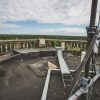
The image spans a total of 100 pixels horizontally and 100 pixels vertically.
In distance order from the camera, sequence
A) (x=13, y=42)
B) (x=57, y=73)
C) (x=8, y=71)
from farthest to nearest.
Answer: (x=13, y=42), (x=8, y=71), (x=57, y=73)

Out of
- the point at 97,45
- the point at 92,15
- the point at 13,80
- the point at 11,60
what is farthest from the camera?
the point at 11,60

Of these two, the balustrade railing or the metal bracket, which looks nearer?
the metal bracket

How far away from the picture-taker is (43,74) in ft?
14.3

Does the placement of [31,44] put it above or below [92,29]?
below

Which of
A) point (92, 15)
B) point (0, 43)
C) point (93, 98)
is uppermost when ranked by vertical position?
point (92, 15)

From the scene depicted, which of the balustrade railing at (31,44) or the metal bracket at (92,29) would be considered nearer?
the metal bracket at (92,29)

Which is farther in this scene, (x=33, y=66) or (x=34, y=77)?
(x=33, y=66)

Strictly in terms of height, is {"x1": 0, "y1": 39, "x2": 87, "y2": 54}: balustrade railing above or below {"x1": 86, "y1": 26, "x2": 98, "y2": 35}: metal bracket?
below

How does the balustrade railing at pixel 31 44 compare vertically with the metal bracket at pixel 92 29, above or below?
below

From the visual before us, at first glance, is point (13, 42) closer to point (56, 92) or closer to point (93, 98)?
point (56, 92)

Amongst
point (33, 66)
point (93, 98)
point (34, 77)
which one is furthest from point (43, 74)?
point (93, 98)

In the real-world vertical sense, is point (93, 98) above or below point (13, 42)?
below

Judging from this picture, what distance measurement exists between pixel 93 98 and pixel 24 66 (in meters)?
2.92

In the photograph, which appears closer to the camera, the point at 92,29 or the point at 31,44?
the point at 92,29
